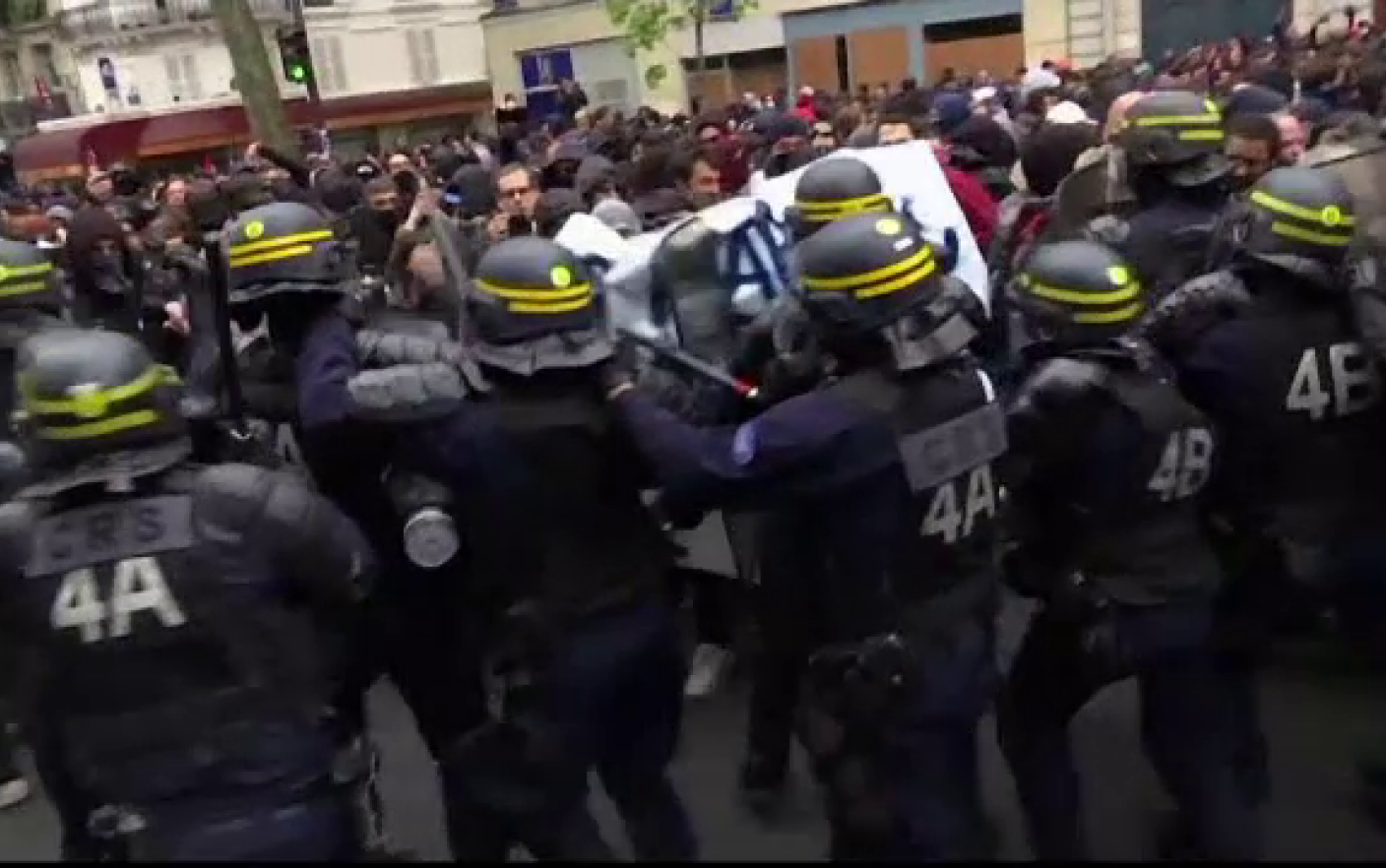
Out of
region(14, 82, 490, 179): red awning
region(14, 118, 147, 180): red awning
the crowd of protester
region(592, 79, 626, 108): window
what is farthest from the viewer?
region(592, 79, 626, 108): window

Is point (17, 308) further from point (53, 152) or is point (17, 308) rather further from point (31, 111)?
point (31, 111)

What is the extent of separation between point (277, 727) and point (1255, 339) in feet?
8.16

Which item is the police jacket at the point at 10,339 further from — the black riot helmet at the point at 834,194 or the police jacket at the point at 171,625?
the black riot helmet at the point at 834,194

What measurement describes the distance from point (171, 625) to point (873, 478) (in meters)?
1.38

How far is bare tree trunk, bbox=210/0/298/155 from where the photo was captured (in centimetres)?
1778

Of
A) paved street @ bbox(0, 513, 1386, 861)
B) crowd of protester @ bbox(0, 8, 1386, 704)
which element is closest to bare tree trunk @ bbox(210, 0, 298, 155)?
crowd of protester @ bbox(0, 8, 1386, 704)

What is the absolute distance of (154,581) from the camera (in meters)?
2.81

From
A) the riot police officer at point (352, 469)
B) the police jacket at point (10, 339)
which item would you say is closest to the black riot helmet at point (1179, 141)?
the riot police officer at point (352, 469)

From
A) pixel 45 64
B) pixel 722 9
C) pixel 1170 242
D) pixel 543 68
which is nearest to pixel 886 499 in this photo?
pixel 1170 242

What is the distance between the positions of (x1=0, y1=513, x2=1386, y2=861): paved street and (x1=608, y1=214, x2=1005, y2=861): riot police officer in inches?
20.2

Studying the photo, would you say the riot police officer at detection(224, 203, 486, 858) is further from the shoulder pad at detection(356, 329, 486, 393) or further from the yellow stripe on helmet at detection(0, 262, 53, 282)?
the yellow stripe on helmet at detection(0, 262, 53, 282)

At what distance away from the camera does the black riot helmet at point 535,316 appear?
3.54 meters

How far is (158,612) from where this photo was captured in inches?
111

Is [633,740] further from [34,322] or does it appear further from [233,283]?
[34,322]
